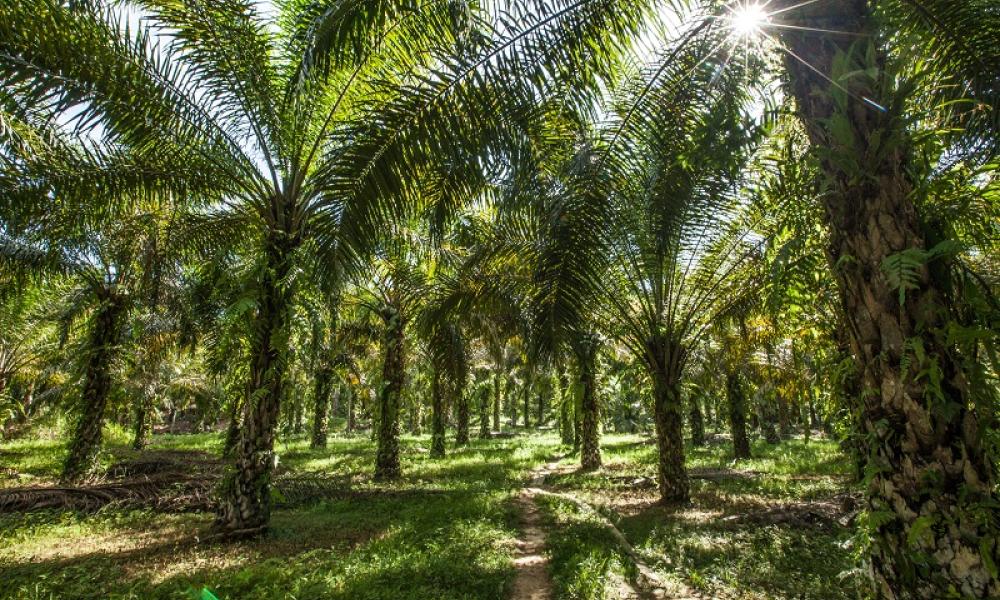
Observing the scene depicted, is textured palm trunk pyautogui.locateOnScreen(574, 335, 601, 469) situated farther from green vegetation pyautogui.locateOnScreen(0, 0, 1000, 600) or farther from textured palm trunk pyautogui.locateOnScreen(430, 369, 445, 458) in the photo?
textured palm trunk pyautogui.locateOnScreen(430, 369, 445, 458)

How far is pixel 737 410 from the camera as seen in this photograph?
16.5 m

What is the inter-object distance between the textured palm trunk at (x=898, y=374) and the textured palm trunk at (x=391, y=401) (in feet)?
39.5

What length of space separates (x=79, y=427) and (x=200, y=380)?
15361 millimetres

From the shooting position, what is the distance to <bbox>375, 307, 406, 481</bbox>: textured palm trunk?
13.6m

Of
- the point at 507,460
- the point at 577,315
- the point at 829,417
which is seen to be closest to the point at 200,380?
the point at 507,460

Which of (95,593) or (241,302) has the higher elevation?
(241,302)

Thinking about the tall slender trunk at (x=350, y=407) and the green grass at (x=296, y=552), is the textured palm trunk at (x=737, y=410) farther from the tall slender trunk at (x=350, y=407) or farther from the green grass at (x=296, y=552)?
the tall slender trunk at (x=350, y=407)

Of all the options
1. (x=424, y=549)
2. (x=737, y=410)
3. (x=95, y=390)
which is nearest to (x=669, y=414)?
(x=424, y=549)

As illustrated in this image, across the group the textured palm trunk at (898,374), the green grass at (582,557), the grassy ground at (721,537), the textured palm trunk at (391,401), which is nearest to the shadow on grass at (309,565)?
the green grass at (582,557)

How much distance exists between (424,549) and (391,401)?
7393mm

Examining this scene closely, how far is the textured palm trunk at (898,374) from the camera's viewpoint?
2.80 m

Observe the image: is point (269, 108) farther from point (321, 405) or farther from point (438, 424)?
point (321, 405)

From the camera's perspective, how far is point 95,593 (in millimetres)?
4934

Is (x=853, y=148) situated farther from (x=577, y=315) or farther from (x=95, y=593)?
(x=95, y=593)
